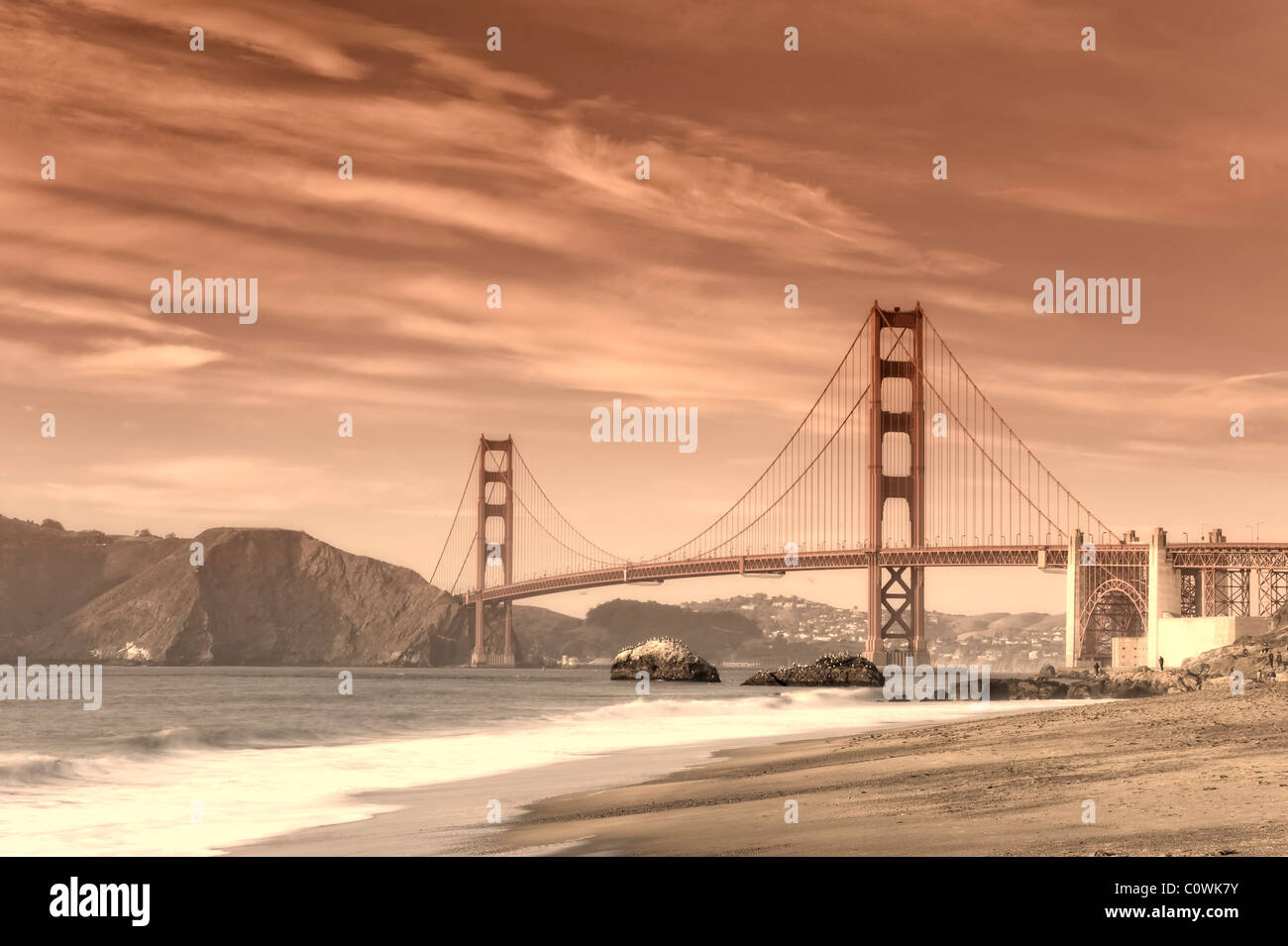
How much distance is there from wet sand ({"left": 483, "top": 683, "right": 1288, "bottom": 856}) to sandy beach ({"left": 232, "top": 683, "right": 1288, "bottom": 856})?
3cm

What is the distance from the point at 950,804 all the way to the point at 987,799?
45 centimetres

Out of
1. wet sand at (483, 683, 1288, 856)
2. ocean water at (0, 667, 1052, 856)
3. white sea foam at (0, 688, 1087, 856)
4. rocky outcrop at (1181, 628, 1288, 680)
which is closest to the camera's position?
wet sand at (483, 683, 1288, 856)

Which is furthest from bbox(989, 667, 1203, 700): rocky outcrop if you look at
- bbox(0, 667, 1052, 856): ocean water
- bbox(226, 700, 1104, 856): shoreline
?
bbox(226, 700, 1104, 856): shoreline

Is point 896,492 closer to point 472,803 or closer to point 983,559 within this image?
point 983,559

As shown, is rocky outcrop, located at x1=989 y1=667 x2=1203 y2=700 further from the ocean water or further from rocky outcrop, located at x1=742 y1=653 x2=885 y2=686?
the ocean water

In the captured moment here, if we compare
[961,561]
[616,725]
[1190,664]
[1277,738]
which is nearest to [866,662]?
[961,561]

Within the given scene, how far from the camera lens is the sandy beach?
11.8 meters

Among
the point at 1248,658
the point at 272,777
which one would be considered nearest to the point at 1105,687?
the point at 1248,658

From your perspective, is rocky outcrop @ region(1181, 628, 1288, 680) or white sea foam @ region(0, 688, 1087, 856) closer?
white sea foam @ region(0, 688, 1087, 856)

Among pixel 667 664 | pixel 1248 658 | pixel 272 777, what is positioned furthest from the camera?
pixel 667 664

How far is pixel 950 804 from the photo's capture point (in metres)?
14.5

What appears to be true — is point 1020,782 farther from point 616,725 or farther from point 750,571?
point 750,571

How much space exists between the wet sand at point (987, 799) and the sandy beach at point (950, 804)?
3cm
